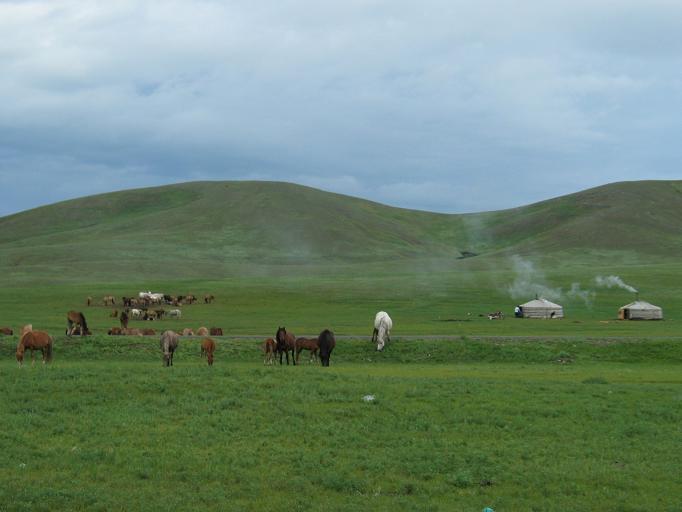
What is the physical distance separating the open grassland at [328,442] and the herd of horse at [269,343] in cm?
477

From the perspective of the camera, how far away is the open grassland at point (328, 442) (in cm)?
1342

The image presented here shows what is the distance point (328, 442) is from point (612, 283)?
295ft

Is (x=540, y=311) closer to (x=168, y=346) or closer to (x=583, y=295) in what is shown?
(x=583, y=295)

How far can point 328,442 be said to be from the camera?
1672 cm

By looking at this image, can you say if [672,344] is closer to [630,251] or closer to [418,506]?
[418,506]

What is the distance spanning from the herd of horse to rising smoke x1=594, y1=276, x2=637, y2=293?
6307 cm

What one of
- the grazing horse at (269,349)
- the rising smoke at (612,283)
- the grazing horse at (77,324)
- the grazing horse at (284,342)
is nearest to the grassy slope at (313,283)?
the rising smoke at (612,283)

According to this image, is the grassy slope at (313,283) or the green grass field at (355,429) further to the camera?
the grassy slope at (313,283)

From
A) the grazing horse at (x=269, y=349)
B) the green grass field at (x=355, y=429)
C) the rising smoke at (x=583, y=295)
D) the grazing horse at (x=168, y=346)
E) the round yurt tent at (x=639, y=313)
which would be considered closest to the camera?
the green grass field at (x=355, y=429)

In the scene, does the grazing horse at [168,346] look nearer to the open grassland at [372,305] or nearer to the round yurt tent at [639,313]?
the open grassland at [372,305]

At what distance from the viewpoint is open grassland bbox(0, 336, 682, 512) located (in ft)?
44.0

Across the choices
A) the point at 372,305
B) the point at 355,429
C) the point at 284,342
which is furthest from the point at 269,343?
the point at 372,305

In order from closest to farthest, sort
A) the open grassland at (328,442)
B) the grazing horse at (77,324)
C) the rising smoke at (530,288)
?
the open grassland at (328,442) < the grazing horse at (77,324) < the rising smoke at (530,288)

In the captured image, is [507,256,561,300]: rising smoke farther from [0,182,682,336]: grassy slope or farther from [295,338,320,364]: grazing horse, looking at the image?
[295,338,320,364]: grazing horse
